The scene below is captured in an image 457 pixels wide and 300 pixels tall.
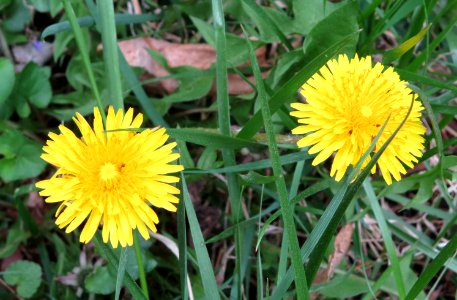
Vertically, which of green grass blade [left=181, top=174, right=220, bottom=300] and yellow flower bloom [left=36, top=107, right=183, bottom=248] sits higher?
yellow flower bloom [left=36, top=107, right=183, bottom=248]

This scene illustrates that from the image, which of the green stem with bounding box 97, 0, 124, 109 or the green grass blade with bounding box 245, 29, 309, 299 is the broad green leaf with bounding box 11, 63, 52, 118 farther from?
the green grass blade with bounding box 245, 29, 309, 299

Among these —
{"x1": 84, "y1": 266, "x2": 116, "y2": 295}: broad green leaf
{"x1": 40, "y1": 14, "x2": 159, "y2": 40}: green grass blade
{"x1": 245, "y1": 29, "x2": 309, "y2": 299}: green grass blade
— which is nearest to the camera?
{"x1": 245, "y1": 29, "x2": 309, "y2": 299}: green grass blade

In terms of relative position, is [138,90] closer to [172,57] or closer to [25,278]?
[172,57]

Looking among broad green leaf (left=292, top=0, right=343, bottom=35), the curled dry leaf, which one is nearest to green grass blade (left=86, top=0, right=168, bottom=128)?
the curled dry leaf

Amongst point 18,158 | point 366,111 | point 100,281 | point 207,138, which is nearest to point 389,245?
point 366,111

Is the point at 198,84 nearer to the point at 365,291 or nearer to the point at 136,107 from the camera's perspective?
the point at 136,107

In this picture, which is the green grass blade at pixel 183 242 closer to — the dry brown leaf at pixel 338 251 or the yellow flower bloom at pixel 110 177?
the yellow flower bloom at pixel 110 177

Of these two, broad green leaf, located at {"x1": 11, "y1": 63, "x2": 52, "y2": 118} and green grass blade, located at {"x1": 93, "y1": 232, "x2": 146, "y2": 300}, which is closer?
green grass blade, located at {"x1": 93, "y1": 232, "x2": 146, "y2": 300}
